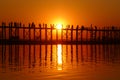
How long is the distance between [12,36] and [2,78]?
68.7 meters

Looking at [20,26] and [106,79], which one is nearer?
[106,79]

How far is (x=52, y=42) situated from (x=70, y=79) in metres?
75.3

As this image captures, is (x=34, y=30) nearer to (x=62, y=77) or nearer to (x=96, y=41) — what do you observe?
(x=96, y=41)

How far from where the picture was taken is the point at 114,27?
99.2 meters

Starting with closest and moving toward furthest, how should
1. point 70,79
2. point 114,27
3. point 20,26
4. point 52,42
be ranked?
point 70,79
point 20,26
point 52,42
point 114,27

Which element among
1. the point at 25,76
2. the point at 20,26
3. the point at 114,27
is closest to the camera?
the point at 25,76

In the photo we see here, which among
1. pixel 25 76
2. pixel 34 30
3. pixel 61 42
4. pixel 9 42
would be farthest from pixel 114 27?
pixel 25 76

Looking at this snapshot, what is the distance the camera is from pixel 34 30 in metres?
88.2

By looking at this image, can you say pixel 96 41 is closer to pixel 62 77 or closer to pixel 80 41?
pixel 80 41

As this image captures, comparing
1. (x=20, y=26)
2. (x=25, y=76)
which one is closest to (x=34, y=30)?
(x=20, y=26)

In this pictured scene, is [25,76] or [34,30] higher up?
[34,30]

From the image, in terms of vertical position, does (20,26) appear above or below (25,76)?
above

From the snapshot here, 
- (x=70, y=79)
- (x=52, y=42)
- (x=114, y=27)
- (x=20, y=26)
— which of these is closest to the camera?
(x=70, y=79)

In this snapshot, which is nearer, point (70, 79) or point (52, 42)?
point (70, 79)
